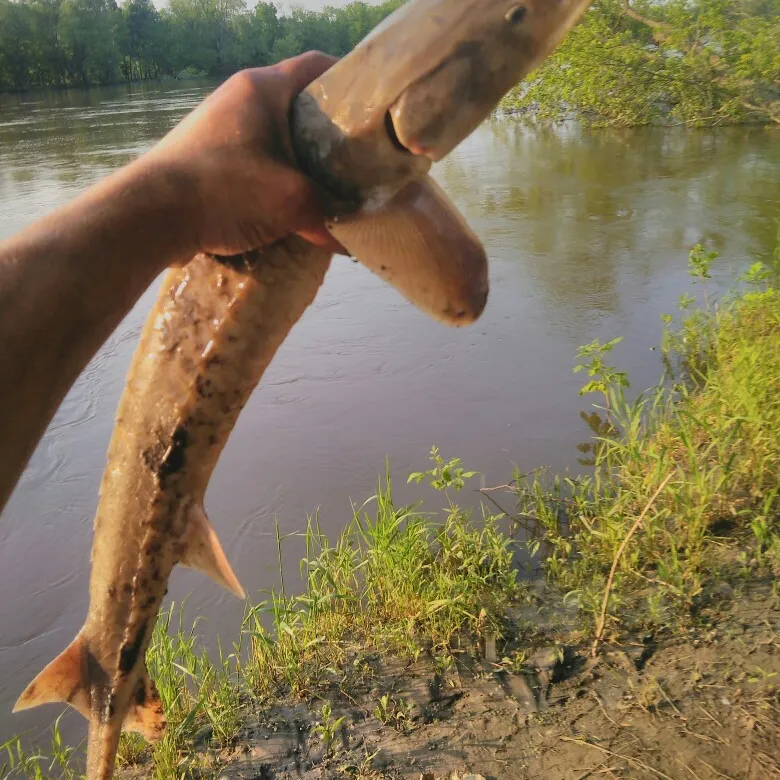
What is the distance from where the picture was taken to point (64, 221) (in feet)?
3.18

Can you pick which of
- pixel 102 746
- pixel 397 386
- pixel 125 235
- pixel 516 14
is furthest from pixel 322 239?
pixel 397 386

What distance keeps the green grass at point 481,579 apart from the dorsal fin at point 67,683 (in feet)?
4.03

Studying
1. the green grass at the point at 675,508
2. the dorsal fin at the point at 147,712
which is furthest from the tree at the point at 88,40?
the dorsal fin at the point at 147,712

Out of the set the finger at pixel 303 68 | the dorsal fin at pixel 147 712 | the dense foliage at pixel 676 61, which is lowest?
the dorsal fin at pixel 147 712

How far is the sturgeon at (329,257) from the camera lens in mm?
1161

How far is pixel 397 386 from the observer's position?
6.14m

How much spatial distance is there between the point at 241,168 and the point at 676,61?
14.5 metres

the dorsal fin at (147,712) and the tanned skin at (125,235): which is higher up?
the tanned skin at (125,235)

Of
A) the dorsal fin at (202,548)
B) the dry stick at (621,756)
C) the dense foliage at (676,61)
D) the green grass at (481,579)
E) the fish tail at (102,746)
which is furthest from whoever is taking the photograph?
the dense foliage at (676,61)

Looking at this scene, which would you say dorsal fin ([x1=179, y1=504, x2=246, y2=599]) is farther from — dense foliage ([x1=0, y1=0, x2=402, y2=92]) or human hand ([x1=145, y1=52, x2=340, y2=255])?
dense foliage ([x1=0, y1=0, x2=402, y2=92])

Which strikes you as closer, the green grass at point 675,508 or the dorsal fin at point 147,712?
the dorsal fin at point 147,712

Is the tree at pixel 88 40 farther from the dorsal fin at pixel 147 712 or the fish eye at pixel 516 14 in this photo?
the fish eye at pixel 516 14

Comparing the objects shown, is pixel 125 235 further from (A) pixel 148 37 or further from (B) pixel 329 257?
(A) pixel 148 37

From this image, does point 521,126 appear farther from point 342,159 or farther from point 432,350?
point 342,159
